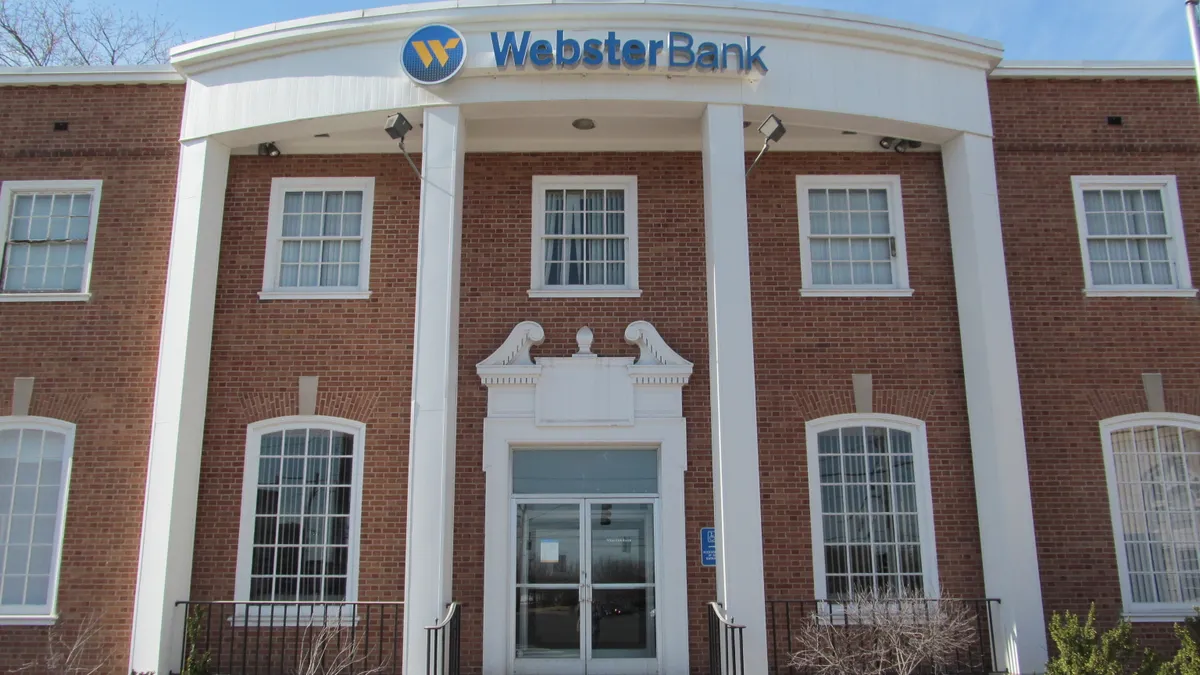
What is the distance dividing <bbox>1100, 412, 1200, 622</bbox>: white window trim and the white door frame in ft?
17.3

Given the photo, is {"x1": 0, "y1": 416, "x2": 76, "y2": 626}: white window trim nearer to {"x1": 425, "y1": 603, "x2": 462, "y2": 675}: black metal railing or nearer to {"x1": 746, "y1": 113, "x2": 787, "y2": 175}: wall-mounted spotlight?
{"x1": 425, "y1": 603, "x2": 462, "y2": 675}: black metal railing

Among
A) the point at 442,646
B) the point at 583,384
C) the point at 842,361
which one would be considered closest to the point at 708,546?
the point at 583,384

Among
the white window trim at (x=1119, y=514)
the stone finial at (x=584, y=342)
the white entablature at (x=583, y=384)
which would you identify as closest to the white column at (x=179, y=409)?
the white entablature at (x=583, y=384)

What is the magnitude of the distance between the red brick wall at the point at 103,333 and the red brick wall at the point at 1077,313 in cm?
1115

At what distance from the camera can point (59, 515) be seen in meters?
11.2

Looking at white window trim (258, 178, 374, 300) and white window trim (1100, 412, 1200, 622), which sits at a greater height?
white window trim (258, 178, 374, 300)

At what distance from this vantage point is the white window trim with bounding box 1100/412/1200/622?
432 inches

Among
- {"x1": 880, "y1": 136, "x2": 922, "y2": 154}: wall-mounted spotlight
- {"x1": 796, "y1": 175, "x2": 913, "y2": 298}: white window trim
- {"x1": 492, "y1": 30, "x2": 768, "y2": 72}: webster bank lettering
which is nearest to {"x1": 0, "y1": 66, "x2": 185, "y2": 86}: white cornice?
{"x1": 492, "y1": 30, "x2": 768, "y2": 72}: webster bank lettering

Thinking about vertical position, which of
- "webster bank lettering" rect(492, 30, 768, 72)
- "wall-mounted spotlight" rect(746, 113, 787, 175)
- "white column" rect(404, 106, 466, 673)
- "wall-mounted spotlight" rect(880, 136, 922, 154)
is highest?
"webster bank lettering" rect(492, 30, 768, 72)

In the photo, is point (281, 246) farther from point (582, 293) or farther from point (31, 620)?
point (31, 620)

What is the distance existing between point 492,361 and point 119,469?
15.8ft

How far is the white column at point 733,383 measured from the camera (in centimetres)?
1005

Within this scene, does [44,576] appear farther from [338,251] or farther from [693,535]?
[693,535]

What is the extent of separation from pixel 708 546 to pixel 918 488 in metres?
2.78
